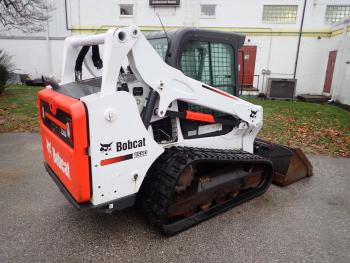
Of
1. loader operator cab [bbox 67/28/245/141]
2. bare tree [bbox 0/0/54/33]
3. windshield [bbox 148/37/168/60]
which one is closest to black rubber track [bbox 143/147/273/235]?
loader operator cab [bbox 67/28/245/141]

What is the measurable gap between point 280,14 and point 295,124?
357 inches

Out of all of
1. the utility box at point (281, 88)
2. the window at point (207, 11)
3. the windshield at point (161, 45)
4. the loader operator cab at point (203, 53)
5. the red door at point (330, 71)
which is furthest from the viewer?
the window at point (207, 11)

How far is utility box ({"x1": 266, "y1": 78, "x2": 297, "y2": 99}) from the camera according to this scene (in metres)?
13.9

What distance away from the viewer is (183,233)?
3.14 m

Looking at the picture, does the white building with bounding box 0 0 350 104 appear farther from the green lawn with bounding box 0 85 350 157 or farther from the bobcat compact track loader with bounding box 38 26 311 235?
the bobcat compact track loader with bounding box 38 26 311 235

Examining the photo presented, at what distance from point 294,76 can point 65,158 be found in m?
15.2

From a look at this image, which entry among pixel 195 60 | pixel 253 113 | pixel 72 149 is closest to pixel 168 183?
pixel 72 149

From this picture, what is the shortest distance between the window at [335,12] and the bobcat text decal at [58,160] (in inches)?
627

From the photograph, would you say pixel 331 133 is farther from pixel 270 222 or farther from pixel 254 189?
pixel 270 222

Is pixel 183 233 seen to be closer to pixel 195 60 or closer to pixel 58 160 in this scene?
pixel 58 160

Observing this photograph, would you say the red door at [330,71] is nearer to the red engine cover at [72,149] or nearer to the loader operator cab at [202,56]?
the loader operator cab at [202,56]

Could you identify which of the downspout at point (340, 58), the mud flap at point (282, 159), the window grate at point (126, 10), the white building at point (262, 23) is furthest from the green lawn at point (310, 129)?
the window grate at point (126, 10)

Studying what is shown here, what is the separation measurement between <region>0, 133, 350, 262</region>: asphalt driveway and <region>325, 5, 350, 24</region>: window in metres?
13.8

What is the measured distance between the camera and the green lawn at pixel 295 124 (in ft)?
22.2
